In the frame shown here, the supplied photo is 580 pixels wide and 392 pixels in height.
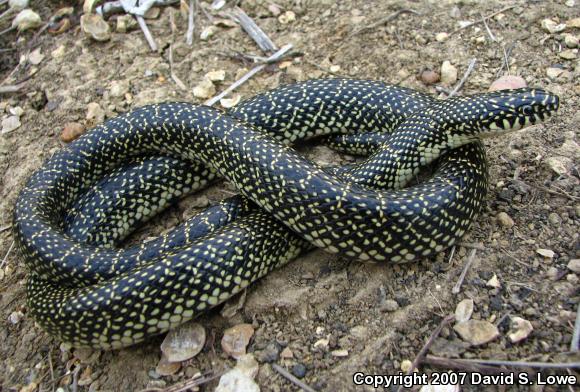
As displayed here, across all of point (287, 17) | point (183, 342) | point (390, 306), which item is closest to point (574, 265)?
point (390, 306)

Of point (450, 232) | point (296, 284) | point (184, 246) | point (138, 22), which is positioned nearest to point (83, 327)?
point (184, 246)

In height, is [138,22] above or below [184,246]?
above

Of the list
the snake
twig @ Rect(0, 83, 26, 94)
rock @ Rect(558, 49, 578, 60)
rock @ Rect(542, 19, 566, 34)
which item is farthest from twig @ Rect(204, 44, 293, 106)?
rock @ Rect(558, 49, 578, 60)

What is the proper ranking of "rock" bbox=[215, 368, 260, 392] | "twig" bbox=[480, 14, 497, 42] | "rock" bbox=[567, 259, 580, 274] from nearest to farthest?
"rock" bbox=[215, 368, 260, 392] < "rock" bbox=[567, 259, 580, 274] < "twig" bbox=[480, 14, 497, 42]

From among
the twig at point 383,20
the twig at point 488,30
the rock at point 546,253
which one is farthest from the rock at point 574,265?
the twig at point 383,20

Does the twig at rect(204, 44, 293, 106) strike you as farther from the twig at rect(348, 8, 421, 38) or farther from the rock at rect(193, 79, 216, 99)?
the twig at rect(348, 8, 421, 38)

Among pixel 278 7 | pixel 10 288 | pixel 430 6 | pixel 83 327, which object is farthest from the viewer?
pixel 278 7

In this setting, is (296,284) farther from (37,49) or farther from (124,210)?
(37,49)
